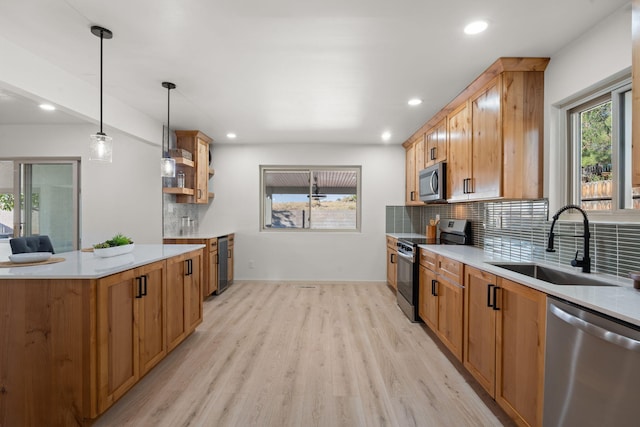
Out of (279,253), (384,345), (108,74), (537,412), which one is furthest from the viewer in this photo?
(279,253)

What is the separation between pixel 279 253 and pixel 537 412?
426 centimetres

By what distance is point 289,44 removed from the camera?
2.19m

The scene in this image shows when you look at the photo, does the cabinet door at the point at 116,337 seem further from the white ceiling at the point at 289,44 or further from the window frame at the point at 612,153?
the window frame at the point at 612,153

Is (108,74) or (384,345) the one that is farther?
(384,345)

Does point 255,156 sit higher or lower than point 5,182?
higher

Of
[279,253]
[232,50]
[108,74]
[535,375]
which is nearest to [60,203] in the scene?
[108,74]

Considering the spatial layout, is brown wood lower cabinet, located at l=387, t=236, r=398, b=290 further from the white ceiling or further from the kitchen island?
the kitchen island

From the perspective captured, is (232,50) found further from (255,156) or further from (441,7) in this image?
(255,156)

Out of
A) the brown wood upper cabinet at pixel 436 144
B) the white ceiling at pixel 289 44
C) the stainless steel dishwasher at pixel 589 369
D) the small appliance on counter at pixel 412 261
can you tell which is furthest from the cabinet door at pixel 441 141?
the stainless steel dishwasher at pixel 589 369

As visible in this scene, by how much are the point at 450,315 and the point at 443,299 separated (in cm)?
19

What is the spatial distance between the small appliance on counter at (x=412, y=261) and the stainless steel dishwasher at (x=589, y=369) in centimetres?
201

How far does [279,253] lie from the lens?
17.7 ft

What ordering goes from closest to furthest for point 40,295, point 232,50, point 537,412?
point 537,412 < point 40,295 < point 232,50

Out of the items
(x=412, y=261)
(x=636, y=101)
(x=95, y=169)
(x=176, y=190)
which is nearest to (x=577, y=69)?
(x=636, y=101)
